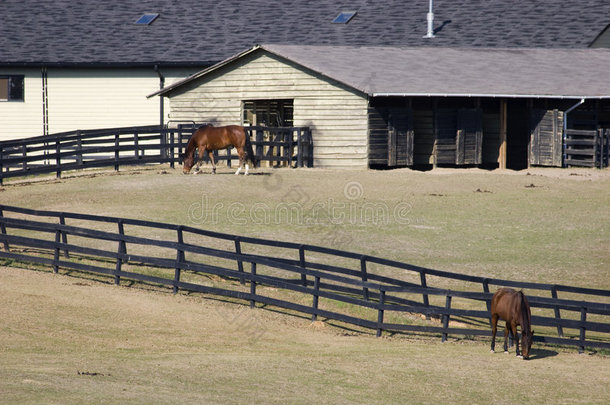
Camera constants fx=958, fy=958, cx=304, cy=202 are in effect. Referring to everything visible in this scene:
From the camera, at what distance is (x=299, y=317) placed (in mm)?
17016

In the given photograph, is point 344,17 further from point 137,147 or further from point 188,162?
point 188,162

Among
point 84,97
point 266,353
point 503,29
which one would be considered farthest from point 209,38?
point 266,353

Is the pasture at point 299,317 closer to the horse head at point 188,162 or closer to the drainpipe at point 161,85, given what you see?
the horse head at point 188,162

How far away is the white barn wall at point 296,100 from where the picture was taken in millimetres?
33562

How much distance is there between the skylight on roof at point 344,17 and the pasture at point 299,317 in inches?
543

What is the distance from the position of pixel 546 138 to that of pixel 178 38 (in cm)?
1726

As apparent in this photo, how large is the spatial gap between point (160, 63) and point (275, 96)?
26.5 feet

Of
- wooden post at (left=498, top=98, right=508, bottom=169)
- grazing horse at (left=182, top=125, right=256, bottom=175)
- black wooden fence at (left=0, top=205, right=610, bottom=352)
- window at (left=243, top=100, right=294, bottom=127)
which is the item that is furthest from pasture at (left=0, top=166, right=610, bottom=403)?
window at (left=243, top=100, right=294, bottom=127)

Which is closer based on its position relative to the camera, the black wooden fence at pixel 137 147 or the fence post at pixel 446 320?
the fence post at pixel 446 320

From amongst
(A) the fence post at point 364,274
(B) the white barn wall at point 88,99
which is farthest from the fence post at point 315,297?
(B) the white barn wall at point 88,99

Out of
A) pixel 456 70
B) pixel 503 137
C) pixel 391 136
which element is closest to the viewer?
pixel 391 136

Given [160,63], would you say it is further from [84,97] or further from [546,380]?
[546,380]

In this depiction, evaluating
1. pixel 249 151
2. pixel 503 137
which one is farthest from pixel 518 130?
pixel 249 151

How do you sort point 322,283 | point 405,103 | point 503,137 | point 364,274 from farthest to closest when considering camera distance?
point 503,137
point 405,103
point 322,283
point 364,274
